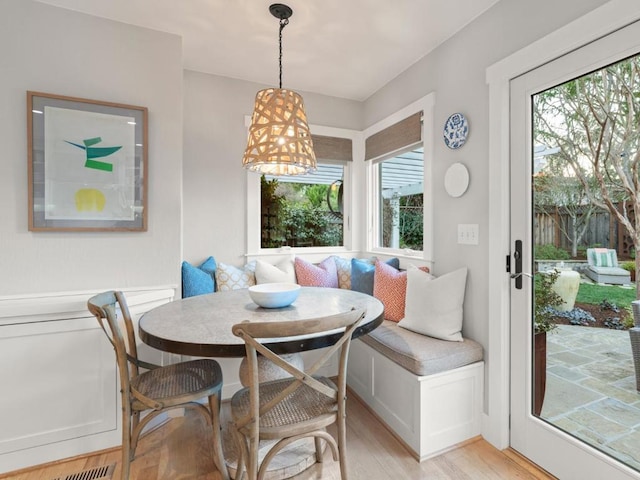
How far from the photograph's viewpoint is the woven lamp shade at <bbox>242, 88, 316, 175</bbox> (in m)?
1.68

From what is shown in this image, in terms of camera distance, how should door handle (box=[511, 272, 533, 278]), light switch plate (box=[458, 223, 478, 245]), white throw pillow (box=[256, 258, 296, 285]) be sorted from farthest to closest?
white throw pillow (box=[256, 258, 296, 285]) → light switch plate (box=[458, 223, 478, 245]) → door handle (box=[511, 272, 533, 278])

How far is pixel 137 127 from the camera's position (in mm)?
2047

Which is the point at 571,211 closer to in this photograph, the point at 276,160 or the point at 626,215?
the point at 626,215

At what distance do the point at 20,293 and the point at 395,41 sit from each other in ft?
9.24

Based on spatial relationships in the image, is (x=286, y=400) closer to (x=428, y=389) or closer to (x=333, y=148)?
(x=428, y=389)

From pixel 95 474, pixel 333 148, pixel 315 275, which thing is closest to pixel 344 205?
pixel 333 148

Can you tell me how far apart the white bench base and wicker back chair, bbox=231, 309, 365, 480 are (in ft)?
1.83

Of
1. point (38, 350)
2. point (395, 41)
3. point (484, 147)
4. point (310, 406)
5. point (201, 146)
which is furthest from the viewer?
point (201, 146)

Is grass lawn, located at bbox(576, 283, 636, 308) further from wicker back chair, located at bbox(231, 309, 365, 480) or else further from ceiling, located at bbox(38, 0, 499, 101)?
ceiling, located at bbox(38, 0, 499, 101)

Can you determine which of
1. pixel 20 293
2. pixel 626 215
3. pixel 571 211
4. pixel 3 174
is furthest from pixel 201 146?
pixel 626 215

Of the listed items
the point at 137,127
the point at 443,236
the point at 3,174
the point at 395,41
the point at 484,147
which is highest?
the point at 395,41

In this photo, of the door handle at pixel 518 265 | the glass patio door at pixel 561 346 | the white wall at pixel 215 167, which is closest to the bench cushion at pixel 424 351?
the glass patio door at pixel 561 346

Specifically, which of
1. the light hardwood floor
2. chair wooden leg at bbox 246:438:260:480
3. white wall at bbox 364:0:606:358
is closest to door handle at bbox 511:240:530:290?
white wall at bbox 364:0:606:358

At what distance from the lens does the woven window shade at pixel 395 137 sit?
252 cm
